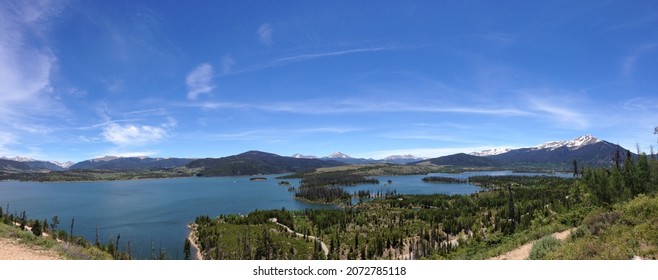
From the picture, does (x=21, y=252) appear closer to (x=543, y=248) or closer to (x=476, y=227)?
(x=543, y=248)

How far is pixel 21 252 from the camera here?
1942 cm

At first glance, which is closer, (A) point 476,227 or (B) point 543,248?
(B) point 543,248

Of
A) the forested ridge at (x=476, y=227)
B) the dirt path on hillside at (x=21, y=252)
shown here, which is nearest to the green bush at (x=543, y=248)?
the forested ridge at (x=476, y=227)

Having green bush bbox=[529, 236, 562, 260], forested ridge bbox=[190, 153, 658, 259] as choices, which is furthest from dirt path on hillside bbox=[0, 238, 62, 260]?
forested ridge bbox=[190, 153, 658, 259]

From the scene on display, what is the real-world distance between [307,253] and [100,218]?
270ft

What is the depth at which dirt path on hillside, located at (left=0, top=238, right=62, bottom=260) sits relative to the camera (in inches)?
711

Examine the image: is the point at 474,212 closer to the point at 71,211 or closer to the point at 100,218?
the point at 100,218

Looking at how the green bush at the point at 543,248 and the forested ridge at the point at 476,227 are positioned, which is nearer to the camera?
the green bush at the point at 543,248

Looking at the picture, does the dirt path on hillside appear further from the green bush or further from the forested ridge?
the forested ridge

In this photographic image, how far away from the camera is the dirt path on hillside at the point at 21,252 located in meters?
18.0

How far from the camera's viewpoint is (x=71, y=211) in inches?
5007

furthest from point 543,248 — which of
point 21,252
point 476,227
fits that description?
point 476,227

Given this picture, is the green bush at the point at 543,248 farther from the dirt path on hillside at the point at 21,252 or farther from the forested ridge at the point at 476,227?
the dirt path on hillside at the point at 21,252

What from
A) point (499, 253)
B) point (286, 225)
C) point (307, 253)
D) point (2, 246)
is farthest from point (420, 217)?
point (2, 246)
